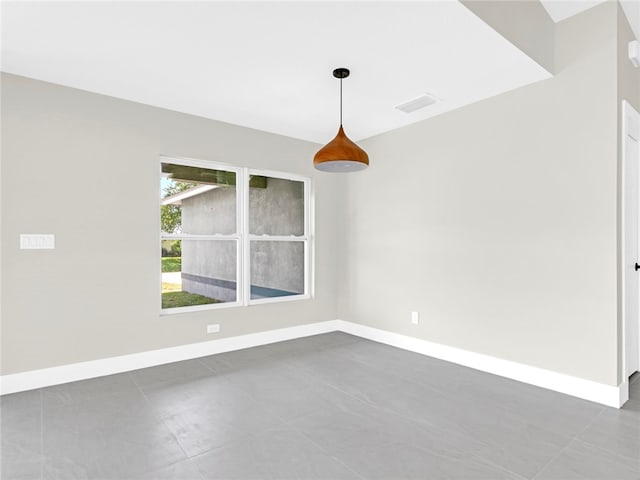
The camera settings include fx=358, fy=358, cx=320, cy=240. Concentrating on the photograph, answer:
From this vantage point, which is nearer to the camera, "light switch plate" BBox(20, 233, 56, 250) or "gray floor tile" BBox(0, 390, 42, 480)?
"gray floor tile" BBox(0, 390, 42, 480)

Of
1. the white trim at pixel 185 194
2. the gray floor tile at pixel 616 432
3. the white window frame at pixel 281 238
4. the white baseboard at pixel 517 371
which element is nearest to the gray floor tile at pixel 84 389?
the white window frame at pixel 281 238

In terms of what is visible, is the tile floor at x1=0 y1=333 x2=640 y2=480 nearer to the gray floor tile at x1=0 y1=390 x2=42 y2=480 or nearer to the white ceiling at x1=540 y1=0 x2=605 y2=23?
the gray floor tile at x1=0 y1=390 x2=42 y2=480

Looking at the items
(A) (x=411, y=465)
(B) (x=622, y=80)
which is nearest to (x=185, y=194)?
(A) (x=411, y=465)

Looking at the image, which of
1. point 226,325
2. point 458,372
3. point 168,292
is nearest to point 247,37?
point 168,292

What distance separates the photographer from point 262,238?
4789mm

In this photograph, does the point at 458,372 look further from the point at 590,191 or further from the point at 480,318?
the point at 590,191

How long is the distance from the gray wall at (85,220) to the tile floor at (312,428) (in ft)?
1.43

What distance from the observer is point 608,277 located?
288cm

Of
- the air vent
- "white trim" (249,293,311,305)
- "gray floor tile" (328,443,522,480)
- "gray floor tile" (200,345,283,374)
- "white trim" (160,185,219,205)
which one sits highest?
the air vent

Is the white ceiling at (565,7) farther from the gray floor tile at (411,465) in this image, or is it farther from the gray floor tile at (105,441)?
the gray floor tile at (105,441)

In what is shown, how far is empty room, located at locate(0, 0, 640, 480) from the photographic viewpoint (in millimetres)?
2334

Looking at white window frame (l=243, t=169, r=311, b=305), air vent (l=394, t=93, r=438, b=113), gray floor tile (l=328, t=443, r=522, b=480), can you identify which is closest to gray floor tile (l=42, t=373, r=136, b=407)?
white window frame (l=243, t=169, r=311, b=305)

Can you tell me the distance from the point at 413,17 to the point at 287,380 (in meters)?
3.13

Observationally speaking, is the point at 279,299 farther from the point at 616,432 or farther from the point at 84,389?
the point at 616,432
